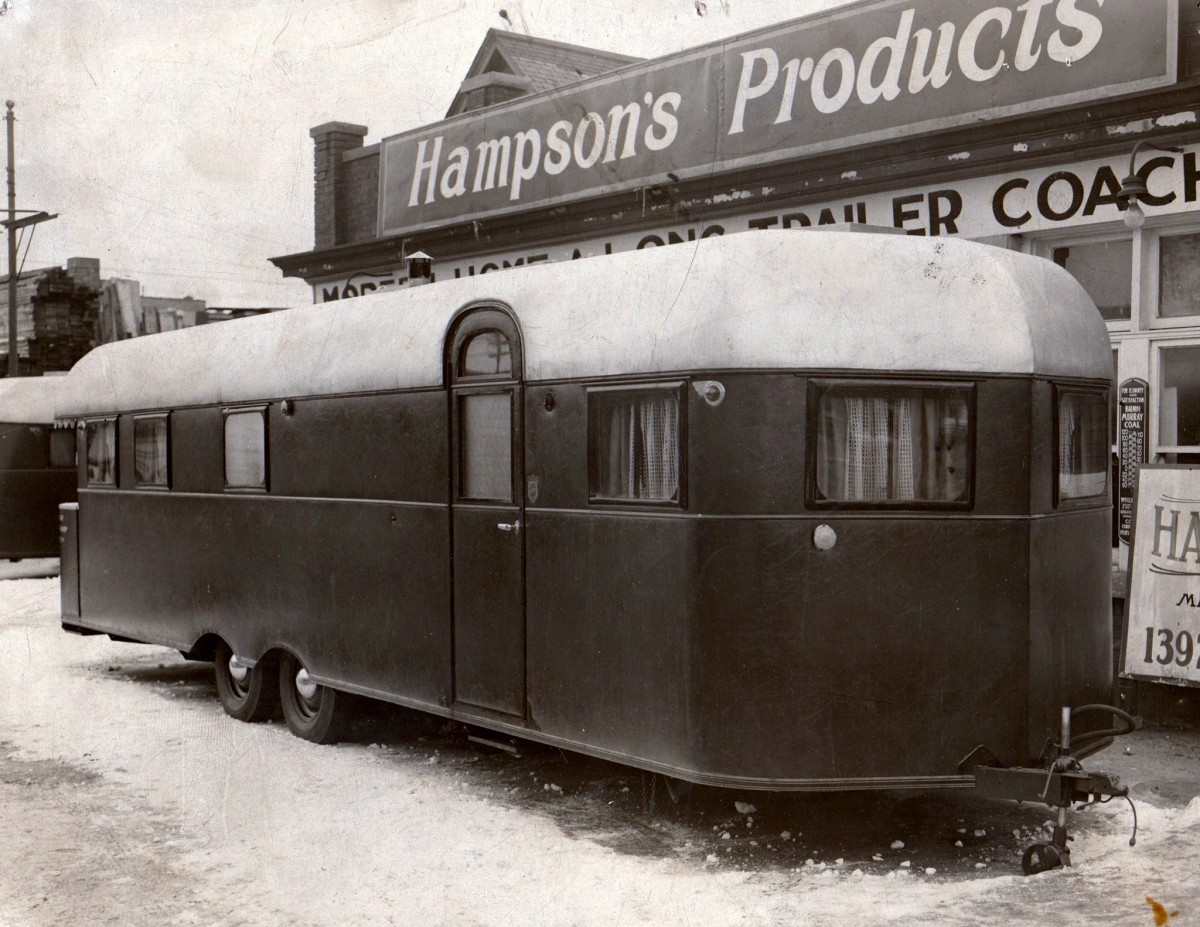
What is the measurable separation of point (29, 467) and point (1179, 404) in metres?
15.3

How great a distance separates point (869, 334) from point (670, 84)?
6836 mm

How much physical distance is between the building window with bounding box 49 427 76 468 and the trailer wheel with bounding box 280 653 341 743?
1147 cm

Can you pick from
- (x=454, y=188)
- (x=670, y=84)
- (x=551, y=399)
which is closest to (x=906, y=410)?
(x=551, y=399)

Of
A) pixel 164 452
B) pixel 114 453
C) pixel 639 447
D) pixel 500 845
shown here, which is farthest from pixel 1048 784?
pixel 114 453

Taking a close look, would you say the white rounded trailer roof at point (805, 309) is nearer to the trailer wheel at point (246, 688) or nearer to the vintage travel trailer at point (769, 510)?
the vintage travel trailer at point (769, 510)

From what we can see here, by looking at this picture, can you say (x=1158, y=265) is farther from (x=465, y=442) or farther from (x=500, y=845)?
(x=500, y=845)

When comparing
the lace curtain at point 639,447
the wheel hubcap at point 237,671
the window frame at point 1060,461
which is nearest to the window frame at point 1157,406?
the window frame at point 1060,461

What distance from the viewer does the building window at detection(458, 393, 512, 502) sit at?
21.3ft

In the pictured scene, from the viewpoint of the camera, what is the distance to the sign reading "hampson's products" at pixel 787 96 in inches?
342

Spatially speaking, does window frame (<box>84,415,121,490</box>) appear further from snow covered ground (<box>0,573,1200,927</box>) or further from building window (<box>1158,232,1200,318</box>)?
building window (<box>1158,232,1200,318</box>)

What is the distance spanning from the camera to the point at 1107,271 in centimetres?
891

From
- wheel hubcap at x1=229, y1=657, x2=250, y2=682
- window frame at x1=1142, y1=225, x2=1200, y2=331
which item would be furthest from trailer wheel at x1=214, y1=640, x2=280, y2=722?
window frame at x1=1142, y1=225, x2=1200, y2=331

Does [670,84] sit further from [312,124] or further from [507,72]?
[312,124]

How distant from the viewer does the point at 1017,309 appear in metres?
5.55
